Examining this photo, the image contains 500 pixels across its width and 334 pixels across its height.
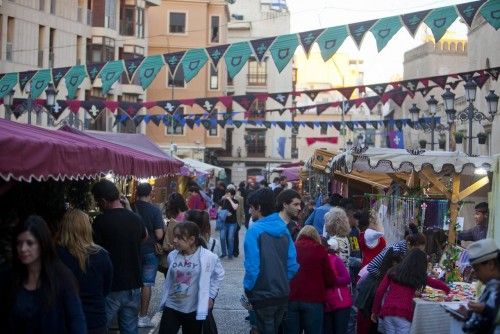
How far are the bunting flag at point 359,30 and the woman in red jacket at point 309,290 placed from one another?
19.0 feet

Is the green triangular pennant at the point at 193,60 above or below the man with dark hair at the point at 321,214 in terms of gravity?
above

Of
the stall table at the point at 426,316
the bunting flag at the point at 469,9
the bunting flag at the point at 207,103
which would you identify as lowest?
the stall table at the point at 426,316

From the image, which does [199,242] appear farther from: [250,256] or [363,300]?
[363,300]

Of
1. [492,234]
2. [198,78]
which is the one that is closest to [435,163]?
[492,234]

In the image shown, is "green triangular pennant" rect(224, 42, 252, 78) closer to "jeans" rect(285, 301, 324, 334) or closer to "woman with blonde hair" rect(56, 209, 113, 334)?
"jeans" rect(285, 301, 324, 334)

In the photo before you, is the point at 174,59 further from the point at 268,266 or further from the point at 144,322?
the point at 268,266

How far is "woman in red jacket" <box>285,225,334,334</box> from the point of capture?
8.95 m

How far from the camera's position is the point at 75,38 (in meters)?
46.3

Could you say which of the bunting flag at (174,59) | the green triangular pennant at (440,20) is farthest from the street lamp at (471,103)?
the bunting flag at (174,59)

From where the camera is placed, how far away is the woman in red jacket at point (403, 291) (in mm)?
8820

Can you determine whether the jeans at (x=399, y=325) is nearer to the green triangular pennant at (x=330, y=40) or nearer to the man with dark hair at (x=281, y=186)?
the green triangular pennant at (x=330, y=40)

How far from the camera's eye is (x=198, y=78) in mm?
62156

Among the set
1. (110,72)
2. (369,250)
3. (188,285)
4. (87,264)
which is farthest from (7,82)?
(87,264)

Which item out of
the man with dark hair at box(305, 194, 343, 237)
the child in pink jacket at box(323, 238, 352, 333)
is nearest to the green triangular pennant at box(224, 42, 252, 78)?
the man with dark hair at box(305, 194, 343, 237)
